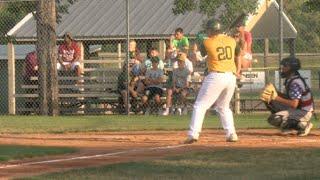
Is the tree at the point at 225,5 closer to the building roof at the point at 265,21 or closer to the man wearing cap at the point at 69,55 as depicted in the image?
the building roof at the point at 265,21

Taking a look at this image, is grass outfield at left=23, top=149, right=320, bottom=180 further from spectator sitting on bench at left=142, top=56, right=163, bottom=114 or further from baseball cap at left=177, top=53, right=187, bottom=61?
spectator sitting on bench at left=142, top=56, right=163, bottom=114

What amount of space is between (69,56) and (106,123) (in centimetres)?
402

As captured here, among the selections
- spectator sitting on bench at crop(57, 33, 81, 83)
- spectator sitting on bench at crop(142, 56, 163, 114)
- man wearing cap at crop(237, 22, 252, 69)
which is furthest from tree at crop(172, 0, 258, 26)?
spectator sitting on bench at crop(57, 33, 81, 83)

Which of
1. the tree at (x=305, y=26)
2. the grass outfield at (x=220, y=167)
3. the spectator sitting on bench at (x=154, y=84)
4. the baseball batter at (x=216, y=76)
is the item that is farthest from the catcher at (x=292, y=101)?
the tree at (x=305, y=26)

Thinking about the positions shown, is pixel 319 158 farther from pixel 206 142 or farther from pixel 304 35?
pixel 304 35

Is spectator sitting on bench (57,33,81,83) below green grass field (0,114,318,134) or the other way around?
the other way around

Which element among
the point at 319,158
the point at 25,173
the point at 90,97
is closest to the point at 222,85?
the point at 319,158

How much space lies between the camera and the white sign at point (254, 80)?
23173mm

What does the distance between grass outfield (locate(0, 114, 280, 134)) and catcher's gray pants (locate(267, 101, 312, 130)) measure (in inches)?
99.7

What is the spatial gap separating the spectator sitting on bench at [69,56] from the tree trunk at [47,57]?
26cm

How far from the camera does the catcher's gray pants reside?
1480 cm

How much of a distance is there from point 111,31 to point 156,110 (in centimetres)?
661

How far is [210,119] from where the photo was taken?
19797mm

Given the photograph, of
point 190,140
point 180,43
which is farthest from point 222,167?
point 180,43
